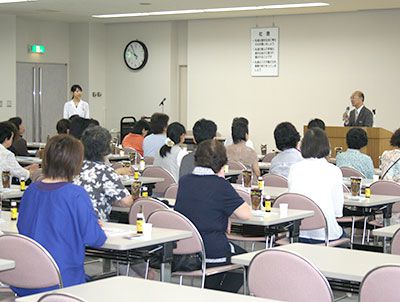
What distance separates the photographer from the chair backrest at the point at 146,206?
5734 mm

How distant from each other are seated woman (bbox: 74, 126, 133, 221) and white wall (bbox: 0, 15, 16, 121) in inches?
437

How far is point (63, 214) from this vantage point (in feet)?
14.4

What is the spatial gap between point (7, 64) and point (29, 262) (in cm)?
1287

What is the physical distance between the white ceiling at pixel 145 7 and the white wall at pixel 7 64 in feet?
0.94

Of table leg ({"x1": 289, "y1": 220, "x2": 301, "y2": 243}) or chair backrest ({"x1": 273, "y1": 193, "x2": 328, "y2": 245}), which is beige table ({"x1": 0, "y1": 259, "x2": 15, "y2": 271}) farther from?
chair backrest ({"x1": 273, "y1": 193, "x2": 328, "y2": 245})

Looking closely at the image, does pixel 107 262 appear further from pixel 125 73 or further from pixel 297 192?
pixel 125 73

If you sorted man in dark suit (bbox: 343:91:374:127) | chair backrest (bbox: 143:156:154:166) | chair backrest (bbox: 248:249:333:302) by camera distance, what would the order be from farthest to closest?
man in dark suit (bbox: 343:91:374:127) < chair backrest (bbox: 143:156:154:166) < chair backrest (bbox: 248:249:333:302)

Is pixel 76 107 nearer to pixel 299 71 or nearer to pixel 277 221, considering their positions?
pixel 299 71

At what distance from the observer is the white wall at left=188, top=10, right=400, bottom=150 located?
1429 cm

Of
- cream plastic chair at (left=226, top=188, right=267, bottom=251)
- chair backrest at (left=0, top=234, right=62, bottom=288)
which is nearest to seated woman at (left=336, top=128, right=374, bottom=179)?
cream plastic chair at (left=226, top=188, right=267, bottom=251)

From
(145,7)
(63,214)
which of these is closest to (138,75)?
(145,7)

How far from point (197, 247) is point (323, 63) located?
10326 mm

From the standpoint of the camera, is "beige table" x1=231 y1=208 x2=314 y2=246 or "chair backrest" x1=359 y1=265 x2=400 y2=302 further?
"beige table" x1=231 y1=208 x2=314 y2=246

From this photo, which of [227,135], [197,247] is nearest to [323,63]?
[227,135]
